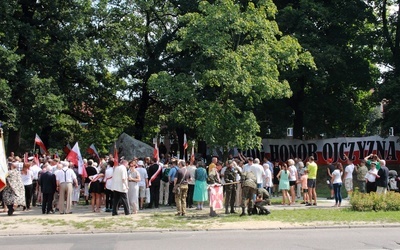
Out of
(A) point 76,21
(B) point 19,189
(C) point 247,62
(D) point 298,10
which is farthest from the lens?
(A) point 76,21

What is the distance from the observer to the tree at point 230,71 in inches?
821

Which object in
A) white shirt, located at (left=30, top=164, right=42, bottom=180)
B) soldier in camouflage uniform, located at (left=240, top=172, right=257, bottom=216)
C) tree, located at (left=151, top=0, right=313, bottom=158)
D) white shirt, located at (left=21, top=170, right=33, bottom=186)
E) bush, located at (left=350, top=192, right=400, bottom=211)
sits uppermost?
tree, located at (left=151, top=0, right=313, bottom=158)

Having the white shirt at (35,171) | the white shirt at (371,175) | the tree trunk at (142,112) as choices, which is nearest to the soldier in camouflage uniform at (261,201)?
the white shirt at (371,175)

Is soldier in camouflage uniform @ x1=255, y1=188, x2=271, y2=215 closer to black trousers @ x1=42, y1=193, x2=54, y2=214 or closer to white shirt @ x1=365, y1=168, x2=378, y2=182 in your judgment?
white shirt @ x1=365, y1=168, x2=378, y2=182

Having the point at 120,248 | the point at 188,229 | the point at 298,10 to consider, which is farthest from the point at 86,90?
the point at 120,248

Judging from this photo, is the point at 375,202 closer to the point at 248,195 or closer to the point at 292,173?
the point at 292,173

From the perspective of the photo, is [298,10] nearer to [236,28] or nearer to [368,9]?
[368,9]

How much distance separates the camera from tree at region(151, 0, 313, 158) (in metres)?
20.8

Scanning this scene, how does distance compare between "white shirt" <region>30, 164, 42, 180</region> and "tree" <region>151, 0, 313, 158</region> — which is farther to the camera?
"white shirt" <region>30, 164, 42, 180</region>

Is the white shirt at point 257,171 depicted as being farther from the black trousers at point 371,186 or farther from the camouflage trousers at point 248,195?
the black trousers at point 371,186

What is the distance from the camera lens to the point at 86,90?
3666cm

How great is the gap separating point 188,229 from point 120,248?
3.58 m

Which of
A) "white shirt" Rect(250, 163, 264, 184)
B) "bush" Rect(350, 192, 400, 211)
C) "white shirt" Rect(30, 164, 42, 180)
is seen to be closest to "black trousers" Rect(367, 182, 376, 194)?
"bush" Rect(350, 192, 400, 211)

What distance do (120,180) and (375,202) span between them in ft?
29.1
